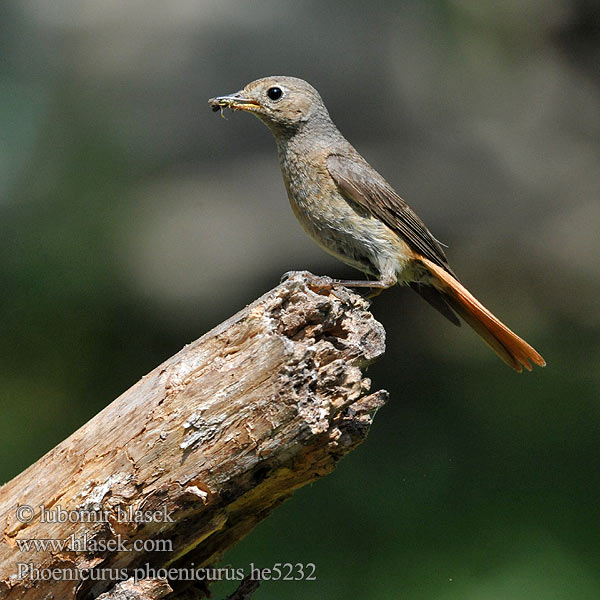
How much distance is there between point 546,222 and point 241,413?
4310 millimetres

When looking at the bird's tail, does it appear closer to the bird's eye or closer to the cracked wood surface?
the bird's eye

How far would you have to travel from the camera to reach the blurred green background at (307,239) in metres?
5.16

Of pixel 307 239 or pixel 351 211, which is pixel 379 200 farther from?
pixel 307 239

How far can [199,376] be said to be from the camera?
242cm

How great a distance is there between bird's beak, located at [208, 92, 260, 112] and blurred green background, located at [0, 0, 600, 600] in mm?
1956

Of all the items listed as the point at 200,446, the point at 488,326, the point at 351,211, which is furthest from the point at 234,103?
the point at 200,446

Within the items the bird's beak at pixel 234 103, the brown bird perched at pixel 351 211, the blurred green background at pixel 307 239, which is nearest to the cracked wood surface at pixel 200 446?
the brown bird perched at pixel 351 211

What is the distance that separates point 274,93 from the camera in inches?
152

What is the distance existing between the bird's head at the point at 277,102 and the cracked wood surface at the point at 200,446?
5.10 feet

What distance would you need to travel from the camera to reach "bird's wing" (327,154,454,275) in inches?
145

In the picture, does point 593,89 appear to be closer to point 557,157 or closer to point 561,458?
point 557,157

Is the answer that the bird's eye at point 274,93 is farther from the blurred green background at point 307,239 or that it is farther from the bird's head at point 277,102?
the blurred green background at point 307,239

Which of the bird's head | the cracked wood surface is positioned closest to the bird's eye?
the bird's head

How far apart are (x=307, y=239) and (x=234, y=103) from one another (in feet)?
6.62
